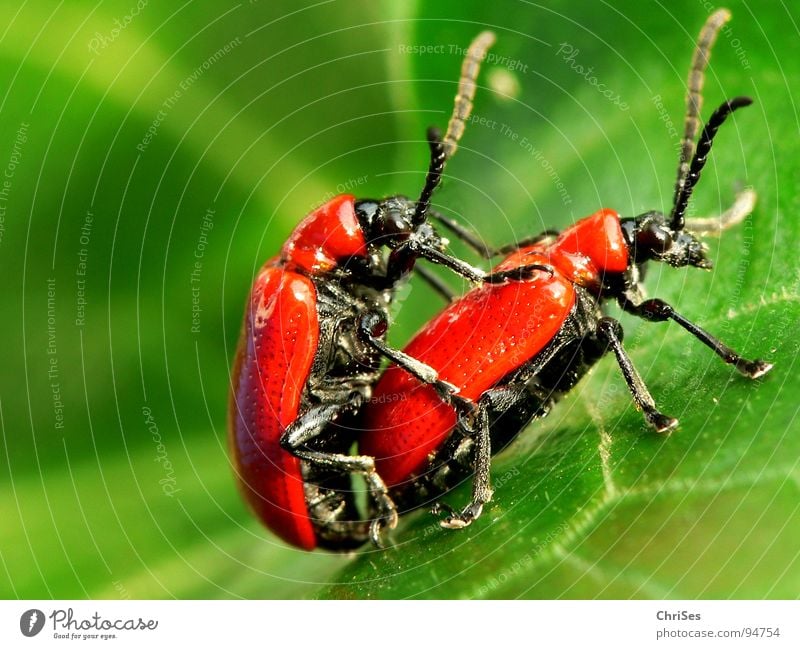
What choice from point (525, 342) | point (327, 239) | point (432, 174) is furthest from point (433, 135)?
point (525, 342)

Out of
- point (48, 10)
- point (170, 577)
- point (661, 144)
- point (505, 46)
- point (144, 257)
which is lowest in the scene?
point (170, 577)

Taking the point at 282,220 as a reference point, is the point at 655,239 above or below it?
below

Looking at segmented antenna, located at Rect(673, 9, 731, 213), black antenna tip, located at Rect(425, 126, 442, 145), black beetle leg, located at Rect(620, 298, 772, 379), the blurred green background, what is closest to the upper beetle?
black antenna tip, located at Rect(425, 126, 442, 145)

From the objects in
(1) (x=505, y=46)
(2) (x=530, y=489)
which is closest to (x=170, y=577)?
(2) (x=530, y=489)

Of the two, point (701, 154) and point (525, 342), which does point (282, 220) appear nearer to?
point (525, 342)

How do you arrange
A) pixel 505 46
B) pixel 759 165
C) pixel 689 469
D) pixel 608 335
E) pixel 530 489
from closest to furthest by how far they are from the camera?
pixel 689 469 → pixel 530 489 → pixel 608 335 → pixel 759 165 → pixel 505 46
